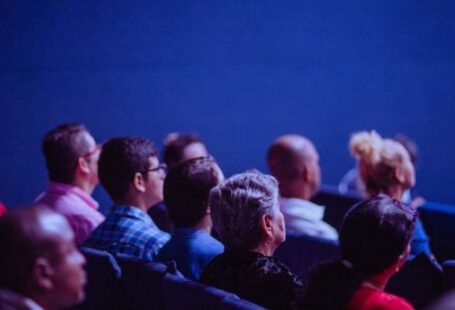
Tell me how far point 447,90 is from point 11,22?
4.79 meters

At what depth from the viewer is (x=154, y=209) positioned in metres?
4.59

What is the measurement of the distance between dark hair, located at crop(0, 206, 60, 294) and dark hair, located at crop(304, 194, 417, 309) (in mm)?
836

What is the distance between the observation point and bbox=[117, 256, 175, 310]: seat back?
8.45 feet

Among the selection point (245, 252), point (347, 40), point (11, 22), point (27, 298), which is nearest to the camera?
point (27, 298)

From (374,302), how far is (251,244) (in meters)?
0.67

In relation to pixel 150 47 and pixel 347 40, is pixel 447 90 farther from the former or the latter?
pixel 150 47

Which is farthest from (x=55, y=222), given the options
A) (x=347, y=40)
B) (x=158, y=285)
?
(x=347, y=40)

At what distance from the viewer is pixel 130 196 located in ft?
11.5

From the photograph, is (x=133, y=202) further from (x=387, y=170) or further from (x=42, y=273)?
(x=42, y=273)

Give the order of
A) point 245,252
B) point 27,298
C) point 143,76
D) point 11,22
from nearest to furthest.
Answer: point 27,298 → point 245,252 → point 11,22 → point 143,76

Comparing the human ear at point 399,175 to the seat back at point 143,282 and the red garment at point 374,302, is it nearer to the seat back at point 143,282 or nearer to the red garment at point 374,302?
the seat back at point 143,282

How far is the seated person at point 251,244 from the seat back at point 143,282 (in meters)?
0.16

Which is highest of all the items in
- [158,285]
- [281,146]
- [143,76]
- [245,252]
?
[143,76]

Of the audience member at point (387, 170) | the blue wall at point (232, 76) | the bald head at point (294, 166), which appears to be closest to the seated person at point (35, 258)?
the bald head at point (294, 166)
